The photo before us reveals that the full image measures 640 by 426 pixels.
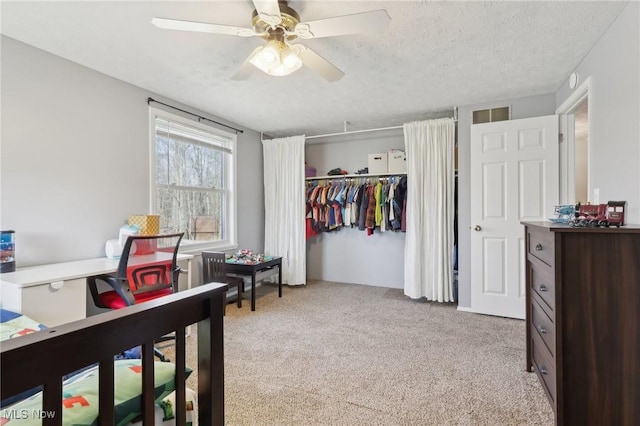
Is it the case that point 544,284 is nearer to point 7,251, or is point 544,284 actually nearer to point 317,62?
Result: point 317,62

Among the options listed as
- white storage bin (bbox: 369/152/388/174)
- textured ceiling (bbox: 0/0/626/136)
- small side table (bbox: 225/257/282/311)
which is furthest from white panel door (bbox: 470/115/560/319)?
small side table (bbox: 225/257/282/311)

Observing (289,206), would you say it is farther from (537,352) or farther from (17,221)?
(537,352)

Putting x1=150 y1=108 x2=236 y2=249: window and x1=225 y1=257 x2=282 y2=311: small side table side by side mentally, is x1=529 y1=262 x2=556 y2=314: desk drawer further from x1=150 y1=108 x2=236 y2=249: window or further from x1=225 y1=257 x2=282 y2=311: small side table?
x1=150 y1=108 x2=236 y2=249: window

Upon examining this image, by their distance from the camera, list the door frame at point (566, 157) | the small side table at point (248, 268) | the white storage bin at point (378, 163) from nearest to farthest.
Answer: the door frame at point (566, 157) → the small side table at point (248, 268) → the white storage bin at point (378, 163)

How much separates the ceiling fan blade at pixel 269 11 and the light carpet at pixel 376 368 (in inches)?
84.8

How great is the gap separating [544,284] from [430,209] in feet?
6.85

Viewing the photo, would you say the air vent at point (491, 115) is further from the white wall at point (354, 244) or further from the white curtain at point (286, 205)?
the white curtain at point (286, 205)

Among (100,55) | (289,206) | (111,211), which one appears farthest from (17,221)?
(289,206)

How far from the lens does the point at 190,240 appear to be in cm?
370

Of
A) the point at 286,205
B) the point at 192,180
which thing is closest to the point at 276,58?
the point at 192,180

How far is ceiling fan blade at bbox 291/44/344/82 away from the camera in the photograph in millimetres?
1885

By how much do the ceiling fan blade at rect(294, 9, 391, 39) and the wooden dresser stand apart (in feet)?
4.28

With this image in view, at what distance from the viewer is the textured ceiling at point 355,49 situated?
182 centimetres

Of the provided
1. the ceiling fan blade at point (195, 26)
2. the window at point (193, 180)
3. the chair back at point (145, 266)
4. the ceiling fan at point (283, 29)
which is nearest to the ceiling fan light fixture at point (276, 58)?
the ceiling fan at point (283, 29)
